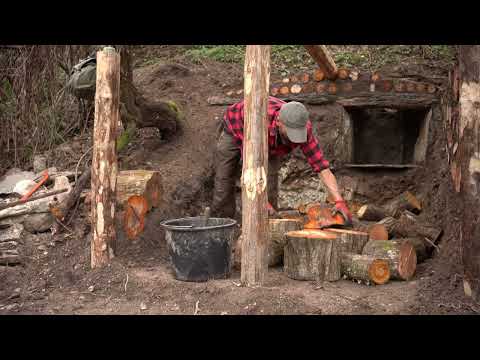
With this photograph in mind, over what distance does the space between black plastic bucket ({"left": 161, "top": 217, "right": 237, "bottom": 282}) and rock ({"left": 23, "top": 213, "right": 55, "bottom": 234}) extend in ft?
5.91

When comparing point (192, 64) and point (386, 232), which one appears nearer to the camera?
point (386, 232)

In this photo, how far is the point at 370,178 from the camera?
7.17m

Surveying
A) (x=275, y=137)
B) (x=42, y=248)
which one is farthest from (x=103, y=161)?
(x=275, y=137)

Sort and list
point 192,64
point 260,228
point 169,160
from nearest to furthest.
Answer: point 260,228 → point 169,160 → point 192,64

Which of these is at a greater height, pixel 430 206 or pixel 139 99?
pixel 139 99

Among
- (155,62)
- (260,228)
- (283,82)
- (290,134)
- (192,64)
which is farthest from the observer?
(155,62)

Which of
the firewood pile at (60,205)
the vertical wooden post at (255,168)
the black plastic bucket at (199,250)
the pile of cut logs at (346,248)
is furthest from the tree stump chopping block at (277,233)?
the firewood pile at (60,205)

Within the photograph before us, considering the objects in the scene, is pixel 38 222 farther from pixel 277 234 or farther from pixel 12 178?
pixel 277 234

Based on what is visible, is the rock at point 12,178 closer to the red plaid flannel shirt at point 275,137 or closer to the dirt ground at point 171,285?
the dirt ground at point 171,285

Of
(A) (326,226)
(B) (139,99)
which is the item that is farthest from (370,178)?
(B) (139,99)

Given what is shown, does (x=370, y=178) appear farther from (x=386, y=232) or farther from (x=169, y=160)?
(x=169, y=160)

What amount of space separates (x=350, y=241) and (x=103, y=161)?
2450 millimetres

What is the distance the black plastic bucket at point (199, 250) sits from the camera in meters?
4.59

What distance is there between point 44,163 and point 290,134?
12.5 ft
